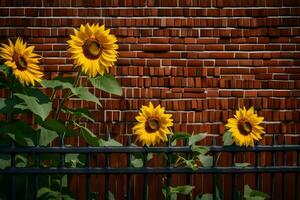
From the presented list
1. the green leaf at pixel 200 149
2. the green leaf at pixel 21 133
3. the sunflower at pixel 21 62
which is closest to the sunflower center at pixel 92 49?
the sunflower at pixel 21 62

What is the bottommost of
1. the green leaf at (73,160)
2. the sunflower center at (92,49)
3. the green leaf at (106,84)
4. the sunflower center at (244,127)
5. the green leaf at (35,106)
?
the green leaf at (73,160)

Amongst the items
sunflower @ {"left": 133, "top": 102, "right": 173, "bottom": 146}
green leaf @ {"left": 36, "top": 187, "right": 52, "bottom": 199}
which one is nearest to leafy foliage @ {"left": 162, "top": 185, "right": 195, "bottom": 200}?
sunflower @ {"left": 133, "top": 102, "right": 173, "bottom": 146}

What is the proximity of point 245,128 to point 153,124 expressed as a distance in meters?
0.53

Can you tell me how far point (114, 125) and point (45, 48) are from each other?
90cm

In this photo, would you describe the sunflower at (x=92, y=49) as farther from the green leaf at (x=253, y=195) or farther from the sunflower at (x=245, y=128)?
the green leaf at (x=253, y=195)

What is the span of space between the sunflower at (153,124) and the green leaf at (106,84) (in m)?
0.19

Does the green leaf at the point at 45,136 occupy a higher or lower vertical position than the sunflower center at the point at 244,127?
lower

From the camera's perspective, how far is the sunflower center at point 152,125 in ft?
10.6

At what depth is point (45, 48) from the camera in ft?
16.7

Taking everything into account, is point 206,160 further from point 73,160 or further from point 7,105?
point 7,105

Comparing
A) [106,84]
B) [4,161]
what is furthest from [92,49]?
[4,161]

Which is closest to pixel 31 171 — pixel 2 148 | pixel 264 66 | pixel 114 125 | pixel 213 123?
pixel 2 148

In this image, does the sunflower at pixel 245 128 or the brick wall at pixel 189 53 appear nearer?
the sunflower at pixel 245 128

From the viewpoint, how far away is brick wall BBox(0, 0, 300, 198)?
509 cm
